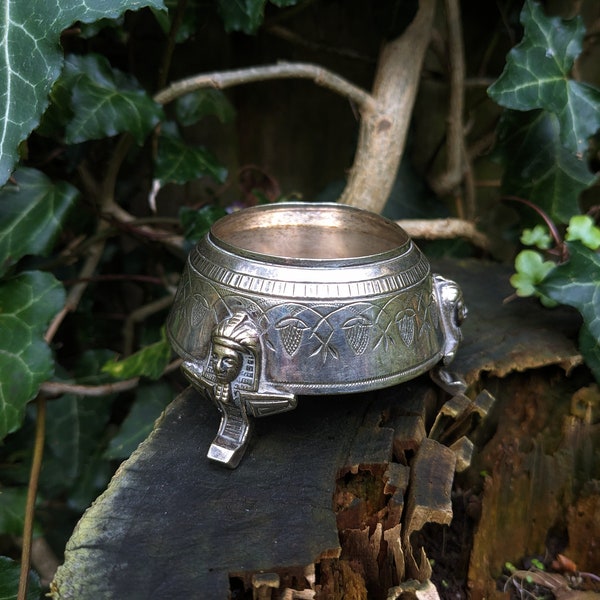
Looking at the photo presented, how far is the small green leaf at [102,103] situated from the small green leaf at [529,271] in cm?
84

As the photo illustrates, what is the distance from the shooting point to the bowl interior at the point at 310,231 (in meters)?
1.22


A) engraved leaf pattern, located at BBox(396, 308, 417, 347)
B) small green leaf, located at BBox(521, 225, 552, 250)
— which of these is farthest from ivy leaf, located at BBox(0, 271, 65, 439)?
small green leaf, located at BBox(521, 225, 552, 250)

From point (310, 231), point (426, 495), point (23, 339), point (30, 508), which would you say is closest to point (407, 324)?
point (426, 495)

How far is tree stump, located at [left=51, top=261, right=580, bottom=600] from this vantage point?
2.45ft

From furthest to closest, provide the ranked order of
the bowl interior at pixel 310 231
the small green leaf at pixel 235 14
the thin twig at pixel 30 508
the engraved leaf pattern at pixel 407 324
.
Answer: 1. the small green leaf at pixel 235 14
2. the bowl interior at pixel 310 231
3. the thin twig at pixel 30 508
4. the engraved leaf pattern at pixel 407 324

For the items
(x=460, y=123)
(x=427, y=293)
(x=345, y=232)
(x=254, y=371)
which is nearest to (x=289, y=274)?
(x=254, y=371)

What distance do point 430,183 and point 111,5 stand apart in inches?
46.8

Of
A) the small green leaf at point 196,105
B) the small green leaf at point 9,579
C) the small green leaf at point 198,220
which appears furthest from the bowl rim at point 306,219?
the small green leaf at point 9,579

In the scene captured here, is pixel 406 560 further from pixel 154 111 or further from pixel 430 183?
pixel 430 183

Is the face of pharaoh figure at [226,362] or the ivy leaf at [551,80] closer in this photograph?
the face of pharaoh figure at [226,362]

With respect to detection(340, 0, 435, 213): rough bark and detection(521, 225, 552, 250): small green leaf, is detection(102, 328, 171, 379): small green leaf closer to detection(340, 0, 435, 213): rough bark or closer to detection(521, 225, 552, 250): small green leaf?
detection(340, 0, 435, 213): rough bark

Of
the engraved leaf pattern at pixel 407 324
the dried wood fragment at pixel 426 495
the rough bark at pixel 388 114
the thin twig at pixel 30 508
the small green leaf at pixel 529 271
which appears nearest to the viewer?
the dried wood fragment at pixel 426 495

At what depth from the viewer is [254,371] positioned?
3.01 ft

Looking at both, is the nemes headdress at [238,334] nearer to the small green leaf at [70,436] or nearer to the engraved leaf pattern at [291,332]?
the engraved leaf pattern at [291,332]
